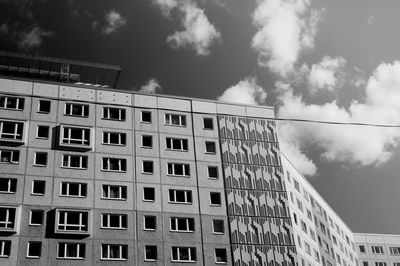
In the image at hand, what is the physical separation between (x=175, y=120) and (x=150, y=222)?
40.1ft

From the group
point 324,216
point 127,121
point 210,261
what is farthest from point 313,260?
point 127,121

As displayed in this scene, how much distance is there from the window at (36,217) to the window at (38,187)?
183 centimetres

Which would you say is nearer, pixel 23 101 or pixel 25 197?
pixel 25 197

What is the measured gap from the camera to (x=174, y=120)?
57.9 meters

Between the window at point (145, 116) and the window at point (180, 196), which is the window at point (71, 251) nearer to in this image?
the window at point (180, 196)

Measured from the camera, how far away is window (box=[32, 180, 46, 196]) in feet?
160

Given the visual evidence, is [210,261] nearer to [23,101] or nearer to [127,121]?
[127,121]

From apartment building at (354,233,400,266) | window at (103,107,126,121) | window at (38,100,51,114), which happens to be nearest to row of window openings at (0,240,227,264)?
window at (103,107,126,121)

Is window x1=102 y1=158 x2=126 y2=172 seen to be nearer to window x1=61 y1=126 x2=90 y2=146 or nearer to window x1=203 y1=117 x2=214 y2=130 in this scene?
window x1=61 y1=126 x2=90 y2=146

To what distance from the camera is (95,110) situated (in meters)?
55.3

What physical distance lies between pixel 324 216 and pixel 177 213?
42.5 m

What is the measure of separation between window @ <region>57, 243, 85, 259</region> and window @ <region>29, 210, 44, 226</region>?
109 inches

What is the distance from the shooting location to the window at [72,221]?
47531 millimetres

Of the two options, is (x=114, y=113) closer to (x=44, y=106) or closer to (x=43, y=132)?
(x=44, y=106)
